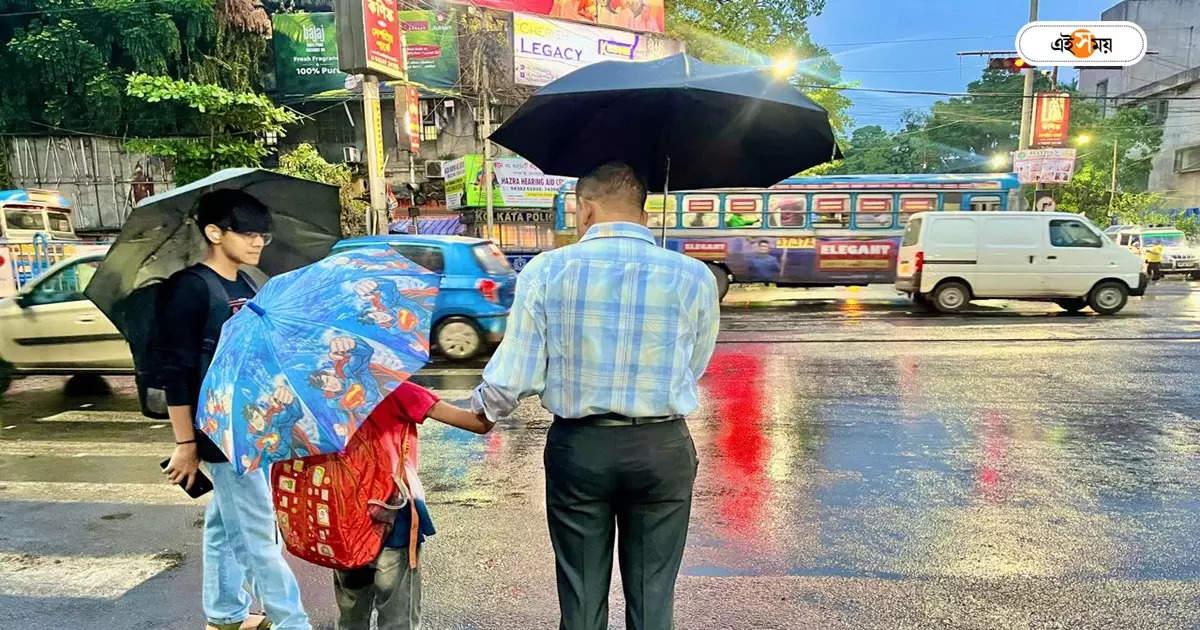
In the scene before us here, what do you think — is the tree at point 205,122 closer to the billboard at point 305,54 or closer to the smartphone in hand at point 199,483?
the billboard at point 305,54

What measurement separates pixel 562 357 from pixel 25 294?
26.2 ft

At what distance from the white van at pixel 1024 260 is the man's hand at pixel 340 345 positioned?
13035mm

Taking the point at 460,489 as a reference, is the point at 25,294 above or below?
above

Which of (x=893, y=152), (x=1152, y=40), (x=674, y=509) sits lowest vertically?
(x=674, y=509)

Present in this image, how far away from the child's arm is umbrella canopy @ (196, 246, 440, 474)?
8.8 inches

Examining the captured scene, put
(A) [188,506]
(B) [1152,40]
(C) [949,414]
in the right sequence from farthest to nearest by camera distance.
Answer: (B) [1152,40], (C) [949,414], (A) [188,506]

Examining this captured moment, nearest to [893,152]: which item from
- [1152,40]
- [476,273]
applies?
[1152,40]

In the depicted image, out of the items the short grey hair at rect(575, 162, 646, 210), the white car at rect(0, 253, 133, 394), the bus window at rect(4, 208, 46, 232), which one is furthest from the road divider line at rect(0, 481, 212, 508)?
the bus window at rect(4, 208, 46, 232)

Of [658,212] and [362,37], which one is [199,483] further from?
[658,212]

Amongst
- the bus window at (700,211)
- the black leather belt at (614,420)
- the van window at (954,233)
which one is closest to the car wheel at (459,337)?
the black leather belt at (614,420)

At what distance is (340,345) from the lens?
1.79 m

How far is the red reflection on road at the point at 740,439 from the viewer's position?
4105 millimetres

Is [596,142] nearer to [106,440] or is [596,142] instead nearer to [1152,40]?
[106,440]

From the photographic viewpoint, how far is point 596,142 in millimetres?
2586
